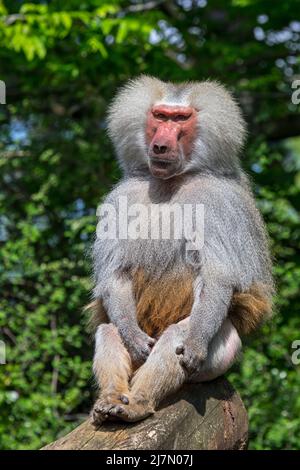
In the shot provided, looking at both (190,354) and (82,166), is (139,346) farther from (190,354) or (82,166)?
(82,166)

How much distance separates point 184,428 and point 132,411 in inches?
12.6

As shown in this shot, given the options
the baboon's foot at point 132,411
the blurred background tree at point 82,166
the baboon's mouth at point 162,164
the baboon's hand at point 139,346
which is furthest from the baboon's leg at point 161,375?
the blurred background tree at point 82,166

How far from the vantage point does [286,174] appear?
9148mm

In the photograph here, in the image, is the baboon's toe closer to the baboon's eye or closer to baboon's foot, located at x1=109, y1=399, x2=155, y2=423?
baboon's foot, located at x1=109, y1=399, x2=155, y2=423

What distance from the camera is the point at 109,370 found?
15.1 feet

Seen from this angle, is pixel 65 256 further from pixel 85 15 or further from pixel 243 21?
pixel 243 21

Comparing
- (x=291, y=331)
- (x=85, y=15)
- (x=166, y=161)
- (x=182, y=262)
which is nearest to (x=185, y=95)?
(x=166, y=161)

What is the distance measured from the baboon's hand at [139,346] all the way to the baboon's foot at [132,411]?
402mm

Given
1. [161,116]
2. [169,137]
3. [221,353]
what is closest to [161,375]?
[221,353]

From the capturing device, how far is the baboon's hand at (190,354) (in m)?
4.51

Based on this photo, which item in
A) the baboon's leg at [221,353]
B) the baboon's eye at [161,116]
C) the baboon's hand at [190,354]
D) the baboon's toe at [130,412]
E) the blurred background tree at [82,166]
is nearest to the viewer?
the baboon's toe at [130,412]

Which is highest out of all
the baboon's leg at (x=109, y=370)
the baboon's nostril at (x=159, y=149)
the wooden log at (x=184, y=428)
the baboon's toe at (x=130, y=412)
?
the baboon's nostril at (x=159, y=149)

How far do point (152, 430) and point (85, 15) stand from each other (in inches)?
176

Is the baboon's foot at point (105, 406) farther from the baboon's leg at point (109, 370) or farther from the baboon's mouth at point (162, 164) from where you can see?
the baboon's mouth at point (162, 164)
